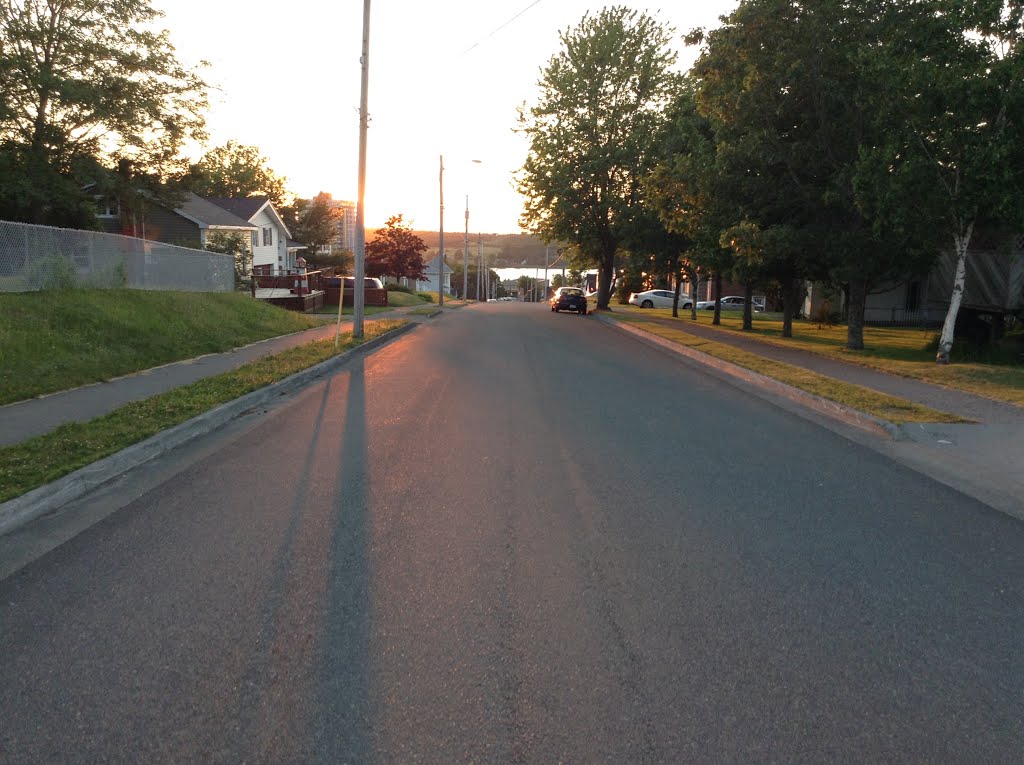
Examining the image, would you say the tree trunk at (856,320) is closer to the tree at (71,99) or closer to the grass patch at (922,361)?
the grass patch at (922,361)

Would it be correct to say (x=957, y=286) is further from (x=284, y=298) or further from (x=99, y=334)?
(x=284, y=298)

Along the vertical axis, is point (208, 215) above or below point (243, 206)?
below

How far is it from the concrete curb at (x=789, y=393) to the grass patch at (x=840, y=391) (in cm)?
10

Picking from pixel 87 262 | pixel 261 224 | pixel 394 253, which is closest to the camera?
pixel 87 262

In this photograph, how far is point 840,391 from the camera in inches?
478

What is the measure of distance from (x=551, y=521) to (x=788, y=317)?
23536 mm

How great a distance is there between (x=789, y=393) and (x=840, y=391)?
0.86 metres

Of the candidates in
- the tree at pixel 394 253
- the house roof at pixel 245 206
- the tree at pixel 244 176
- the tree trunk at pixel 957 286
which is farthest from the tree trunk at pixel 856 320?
the tree at pixel 244 176

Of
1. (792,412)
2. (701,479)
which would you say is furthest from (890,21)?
(701,479)

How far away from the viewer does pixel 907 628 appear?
4160 millimetres

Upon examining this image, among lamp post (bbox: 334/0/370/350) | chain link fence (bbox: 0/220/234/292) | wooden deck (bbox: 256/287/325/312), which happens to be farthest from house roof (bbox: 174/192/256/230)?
lamp post (bbox: 334/0/370/350)

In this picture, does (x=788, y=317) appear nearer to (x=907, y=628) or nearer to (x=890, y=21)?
(x=890, y=21)

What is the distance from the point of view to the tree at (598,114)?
1634 inches

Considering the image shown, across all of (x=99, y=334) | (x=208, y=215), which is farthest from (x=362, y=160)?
(x=208, y=215)
